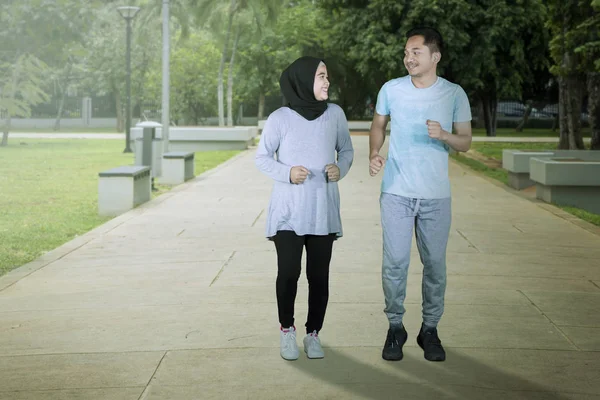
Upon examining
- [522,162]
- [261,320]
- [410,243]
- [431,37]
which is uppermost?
[431,37]

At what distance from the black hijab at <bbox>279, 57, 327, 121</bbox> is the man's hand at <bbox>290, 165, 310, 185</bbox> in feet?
0.97

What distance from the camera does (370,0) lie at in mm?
48344

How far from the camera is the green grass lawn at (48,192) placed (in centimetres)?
1243

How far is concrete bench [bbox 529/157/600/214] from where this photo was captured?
54.4ft

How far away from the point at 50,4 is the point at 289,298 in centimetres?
594

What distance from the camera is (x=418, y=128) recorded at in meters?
6.04

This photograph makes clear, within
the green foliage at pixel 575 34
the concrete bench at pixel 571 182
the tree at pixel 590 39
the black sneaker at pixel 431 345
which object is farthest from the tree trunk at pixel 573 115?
the black sneaker at pixel 431 345

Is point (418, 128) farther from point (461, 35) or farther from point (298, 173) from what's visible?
point (461, 35)

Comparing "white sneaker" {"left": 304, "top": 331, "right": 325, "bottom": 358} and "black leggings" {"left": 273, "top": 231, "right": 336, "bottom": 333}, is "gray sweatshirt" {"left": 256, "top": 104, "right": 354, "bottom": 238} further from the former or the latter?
"white sneaker" {"left": 304, "top": 331, "right": 325, "bottom": 358}

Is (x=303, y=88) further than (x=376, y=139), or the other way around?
(x=376, y=139)

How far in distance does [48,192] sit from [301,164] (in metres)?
14.2

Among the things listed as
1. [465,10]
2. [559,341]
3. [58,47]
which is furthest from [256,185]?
[465,10]

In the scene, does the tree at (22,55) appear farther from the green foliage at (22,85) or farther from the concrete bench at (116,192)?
the concrete bench at (116,192)

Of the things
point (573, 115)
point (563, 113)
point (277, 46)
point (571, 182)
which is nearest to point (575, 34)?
point (573, 115)
